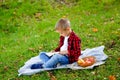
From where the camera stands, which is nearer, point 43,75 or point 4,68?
point 43,75

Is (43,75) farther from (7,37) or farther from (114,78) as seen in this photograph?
(7,37)

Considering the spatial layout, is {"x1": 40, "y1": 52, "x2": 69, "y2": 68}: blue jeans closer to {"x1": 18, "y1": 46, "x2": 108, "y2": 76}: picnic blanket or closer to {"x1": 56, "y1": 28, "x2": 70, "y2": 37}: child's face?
{"x1": 18, "y1": 46, "x2": 108, "y2": 76}: picnic blanket

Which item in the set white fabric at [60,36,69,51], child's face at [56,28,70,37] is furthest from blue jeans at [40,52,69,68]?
child's face at [56,28,70,37]

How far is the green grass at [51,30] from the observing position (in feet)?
26.8

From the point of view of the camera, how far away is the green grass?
8164mm

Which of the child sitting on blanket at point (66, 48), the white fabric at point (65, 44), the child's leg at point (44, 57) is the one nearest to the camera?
the child sitting on blanket at point (66, 48)

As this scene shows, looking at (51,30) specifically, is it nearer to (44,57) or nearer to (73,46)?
(44,57)

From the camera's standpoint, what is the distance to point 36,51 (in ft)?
32.8

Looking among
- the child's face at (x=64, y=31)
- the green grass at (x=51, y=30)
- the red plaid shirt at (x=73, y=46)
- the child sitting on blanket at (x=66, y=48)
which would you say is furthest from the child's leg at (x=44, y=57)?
the child's face at (x=64, y=31)

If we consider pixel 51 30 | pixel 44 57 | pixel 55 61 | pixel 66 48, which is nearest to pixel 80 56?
pixel 66 48

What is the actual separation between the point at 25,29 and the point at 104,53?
4.73 metres

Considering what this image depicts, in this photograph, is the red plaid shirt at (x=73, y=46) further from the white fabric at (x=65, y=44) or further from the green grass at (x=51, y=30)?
the green grass at (x=51, y=30)

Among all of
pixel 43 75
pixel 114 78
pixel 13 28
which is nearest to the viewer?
pixel 114 78

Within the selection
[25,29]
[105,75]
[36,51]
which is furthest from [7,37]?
[105,75]
